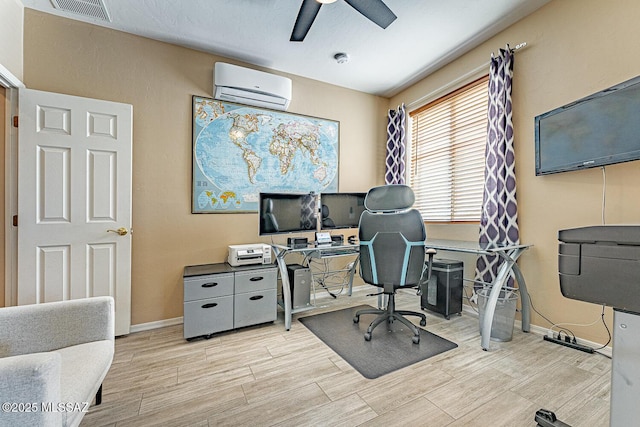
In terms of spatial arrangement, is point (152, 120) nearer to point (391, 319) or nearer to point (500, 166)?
point (391, 319)

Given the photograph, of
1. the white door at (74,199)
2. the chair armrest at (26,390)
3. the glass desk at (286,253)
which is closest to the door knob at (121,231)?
the white door at (74,199)

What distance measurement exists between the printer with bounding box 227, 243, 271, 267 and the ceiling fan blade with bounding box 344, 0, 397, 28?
6.97 ft

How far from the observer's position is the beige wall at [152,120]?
226 centimetres

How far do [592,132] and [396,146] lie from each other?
80.2 inches

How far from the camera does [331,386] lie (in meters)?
1.67

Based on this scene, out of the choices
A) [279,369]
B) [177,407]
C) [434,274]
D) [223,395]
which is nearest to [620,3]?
[434,274]

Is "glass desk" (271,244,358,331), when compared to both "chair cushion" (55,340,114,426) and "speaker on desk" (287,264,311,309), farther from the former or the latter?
"chair cushion" (55,340,114,426)

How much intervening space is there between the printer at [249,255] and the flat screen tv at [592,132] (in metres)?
2.56

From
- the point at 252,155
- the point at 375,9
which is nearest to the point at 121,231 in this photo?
the point at 252,155

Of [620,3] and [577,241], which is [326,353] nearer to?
[577,241]

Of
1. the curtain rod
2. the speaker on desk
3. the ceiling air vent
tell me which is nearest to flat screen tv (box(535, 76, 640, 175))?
the curtain rod

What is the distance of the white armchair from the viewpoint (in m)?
0.79

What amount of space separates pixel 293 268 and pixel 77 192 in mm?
1995

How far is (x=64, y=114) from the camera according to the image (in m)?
2.16
